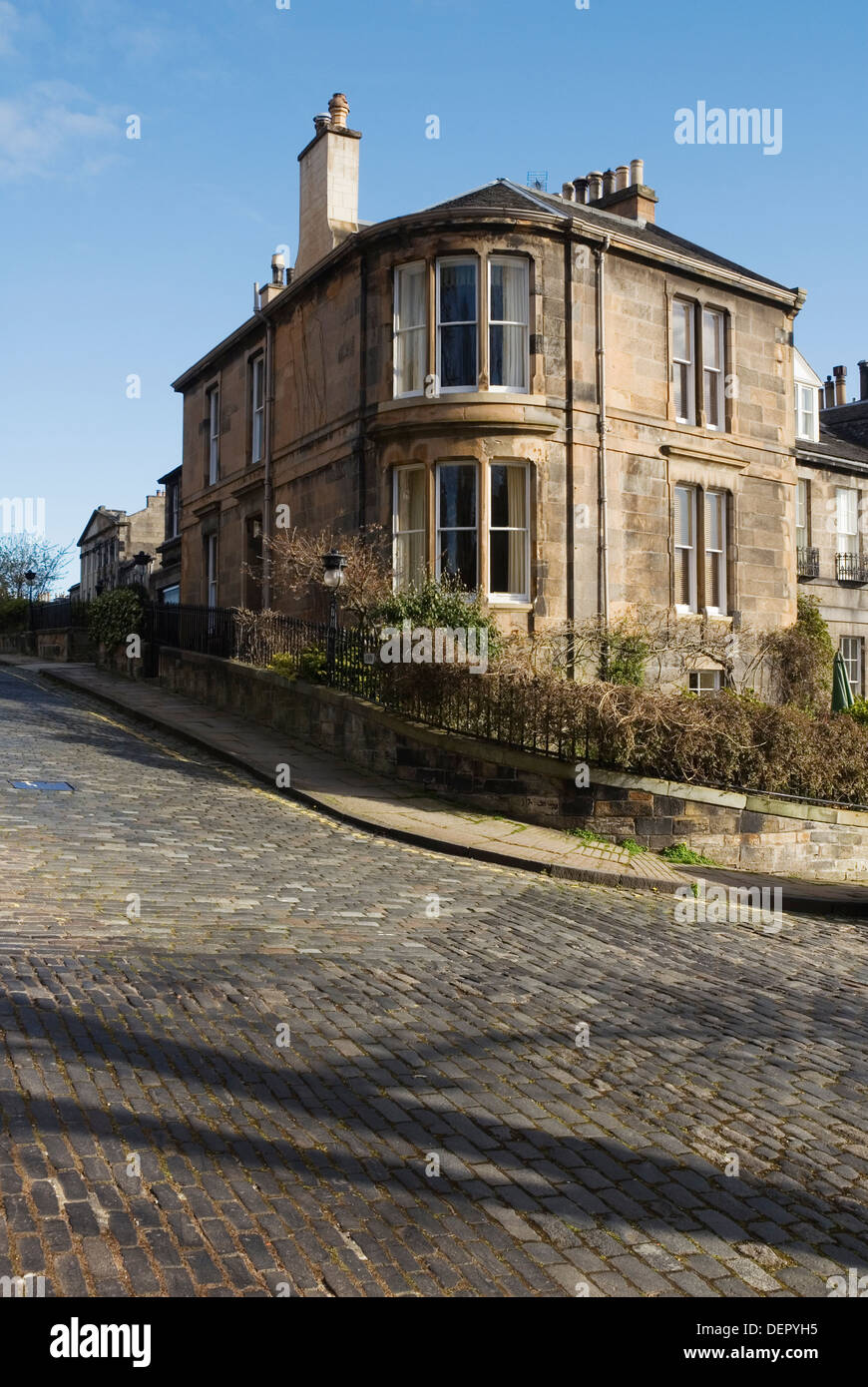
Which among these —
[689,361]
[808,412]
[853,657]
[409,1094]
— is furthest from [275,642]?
[808,412]

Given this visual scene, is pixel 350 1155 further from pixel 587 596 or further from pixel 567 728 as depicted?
pixel 587 596

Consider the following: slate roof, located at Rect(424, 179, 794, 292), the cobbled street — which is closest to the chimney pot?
slate roof, located at Rect(424, 179, 794, 292)

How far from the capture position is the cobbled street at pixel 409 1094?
388 centimetres

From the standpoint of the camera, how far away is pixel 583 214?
2211cm

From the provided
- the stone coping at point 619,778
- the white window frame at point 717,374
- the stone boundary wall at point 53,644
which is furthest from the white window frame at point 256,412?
the stone coping at point 619,778

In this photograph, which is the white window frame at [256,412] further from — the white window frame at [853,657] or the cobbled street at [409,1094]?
the cobbled street at [409,1094]

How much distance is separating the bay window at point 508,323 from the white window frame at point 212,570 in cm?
1141

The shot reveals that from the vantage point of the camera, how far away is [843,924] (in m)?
10.8

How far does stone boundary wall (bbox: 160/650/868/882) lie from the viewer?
13.1 meters

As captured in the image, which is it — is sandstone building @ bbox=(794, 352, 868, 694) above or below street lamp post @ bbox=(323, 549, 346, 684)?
above

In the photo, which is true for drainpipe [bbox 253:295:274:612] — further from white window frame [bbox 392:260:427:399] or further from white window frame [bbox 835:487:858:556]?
white window frame [bbox 835:487:858:556]

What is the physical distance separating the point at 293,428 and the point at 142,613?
609 centimetres

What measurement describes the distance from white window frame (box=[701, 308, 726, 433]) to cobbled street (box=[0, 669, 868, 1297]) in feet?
49.3

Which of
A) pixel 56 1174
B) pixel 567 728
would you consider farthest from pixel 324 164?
pixel 56 1174
